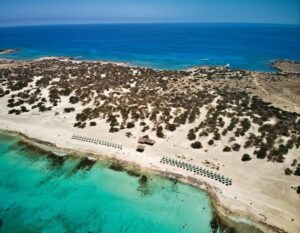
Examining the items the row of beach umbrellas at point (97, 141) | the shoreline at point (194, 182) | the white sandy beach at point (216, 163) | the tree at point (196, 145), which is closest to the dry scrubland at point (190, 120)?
the white sandy beach at point (216, 163)

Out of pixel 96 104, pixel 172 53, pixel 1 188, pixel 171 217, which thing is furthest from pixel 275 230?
pixel 172 53

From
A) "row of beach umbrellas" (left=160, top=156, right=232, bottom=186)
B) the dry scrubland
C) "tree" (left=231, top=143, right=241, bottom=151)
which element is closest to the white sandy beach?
the dry scrubland

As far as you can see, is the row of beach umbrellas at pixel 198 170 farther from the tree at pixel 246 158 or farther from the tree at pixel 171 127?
the tree at pixel 171 127

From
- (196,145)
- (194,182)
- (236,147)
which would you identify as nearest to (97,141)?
(196,145)

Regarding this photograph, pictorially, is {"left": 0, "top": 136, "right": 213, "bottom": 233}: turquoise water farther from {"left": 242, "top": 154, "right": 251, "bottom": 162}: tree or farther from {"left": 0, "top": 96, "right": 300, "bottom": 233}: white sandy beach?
{"left": 242, "top": 154, "right": 251, "bottom": 162}: tree

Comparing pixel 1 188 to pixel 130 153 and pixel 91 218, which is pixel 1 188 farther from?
pixel 130 153

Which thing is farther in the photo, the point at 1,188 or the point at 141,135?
the point at 141,135
